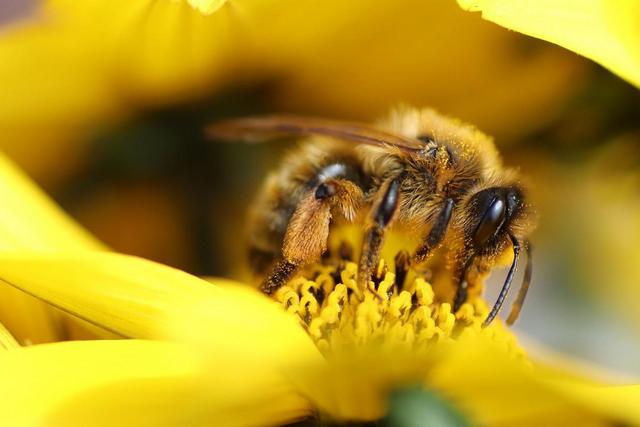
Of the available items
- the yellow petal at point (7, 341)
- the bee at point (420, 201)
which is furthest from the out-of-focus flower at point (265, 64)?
the yellow petal at point (7, 341)

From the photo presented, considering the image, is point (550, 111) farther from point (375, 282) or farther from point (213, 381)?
point (213, 381)

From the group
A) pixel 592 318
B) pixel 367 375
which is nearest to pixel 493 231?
pixel 367 375

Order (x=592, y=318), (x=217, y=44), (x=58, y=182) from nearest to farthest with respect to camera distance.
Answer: (x=217, y=44), (x=58, y=182), (x=592, y=318)

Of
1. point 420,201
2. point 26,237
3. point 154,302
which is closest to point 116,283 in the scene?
point 154,302

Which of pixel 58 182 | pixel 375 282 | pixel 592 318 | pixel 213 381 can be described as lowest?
pixel 213 381

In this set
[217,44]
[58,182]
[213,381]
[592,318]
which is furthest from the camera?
[592,318]

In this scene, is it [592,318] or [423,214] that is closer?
[423,214]

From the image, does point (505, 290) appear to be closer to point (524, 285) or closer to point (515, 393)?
point (524, 285)

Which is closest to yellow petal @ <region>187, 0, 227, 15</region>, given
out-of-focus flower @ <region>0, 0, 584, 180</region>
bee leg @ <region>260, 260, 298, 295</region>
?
out-of-focus flower @ <region>0, 0, 584, 180</region>

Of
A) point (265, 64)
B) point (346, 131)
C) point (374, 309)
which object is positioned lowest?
point (374, 309)
